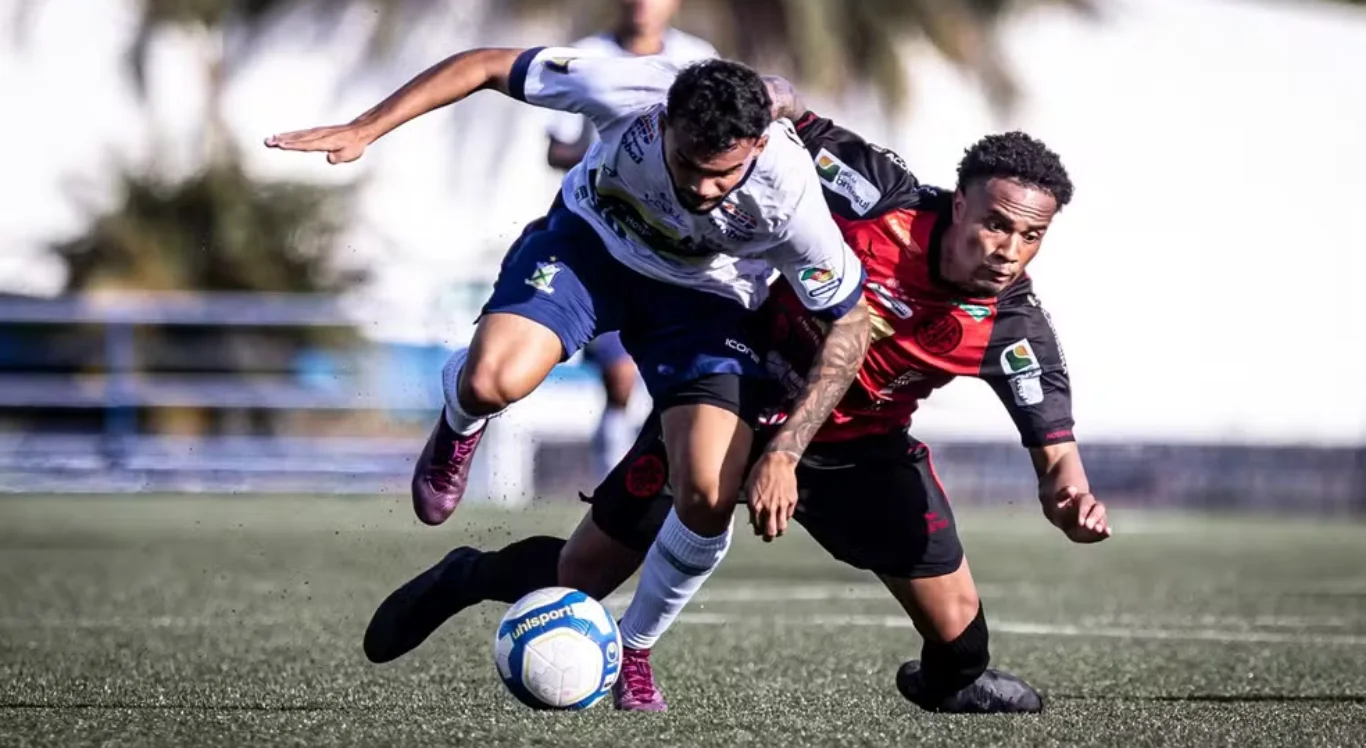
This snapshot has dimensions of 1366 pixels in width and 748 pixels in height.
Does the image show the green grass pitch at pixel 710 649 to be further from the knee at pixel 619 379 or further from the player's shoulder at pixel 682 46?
the player's shoulder at pixel 682 46

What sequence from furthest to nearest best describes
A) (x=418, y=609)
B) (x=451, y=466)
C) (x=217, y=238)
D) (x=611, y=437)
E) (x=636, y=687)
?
(x=217, y=238)
(x=611, y=437)
(x=451, y=466)
(x=418, y=609)
(x=636, y=687)

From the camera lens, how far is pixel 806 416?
16.5 ft

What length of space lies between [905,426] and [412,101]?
1.57 metres

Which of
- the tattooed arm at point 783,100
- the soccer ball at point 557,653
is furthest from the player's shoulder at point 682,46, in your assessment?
the soccer ball at point 557,653

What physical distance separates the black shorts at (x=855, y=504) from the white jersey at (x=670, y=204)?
0.46m

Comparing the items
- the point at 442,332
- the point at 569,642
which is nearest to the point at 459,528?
the point at 442,332

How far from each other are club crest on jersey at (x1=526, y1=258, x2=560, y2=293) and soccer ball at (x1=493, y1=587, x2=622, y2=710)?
2.75 ft

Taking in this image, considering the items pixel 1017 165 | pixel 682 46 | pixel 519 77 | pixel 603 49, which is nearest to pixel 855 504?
pixel 1017 165

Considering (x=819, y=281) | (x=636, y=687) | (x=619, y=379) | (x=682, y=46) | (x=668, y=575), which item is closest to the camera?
(x=819, y=281)

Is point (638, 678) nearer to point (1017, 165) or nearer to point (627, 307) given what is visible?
point (627, 307)

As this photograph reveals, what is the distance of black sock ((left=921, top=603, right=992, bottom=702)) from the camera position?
5293mm

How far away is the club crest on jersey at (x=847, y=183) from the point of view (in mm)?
5492

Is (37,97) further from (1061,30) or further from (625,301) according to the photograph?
(625,301)

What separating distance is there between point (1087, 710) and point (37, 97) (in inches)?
728
